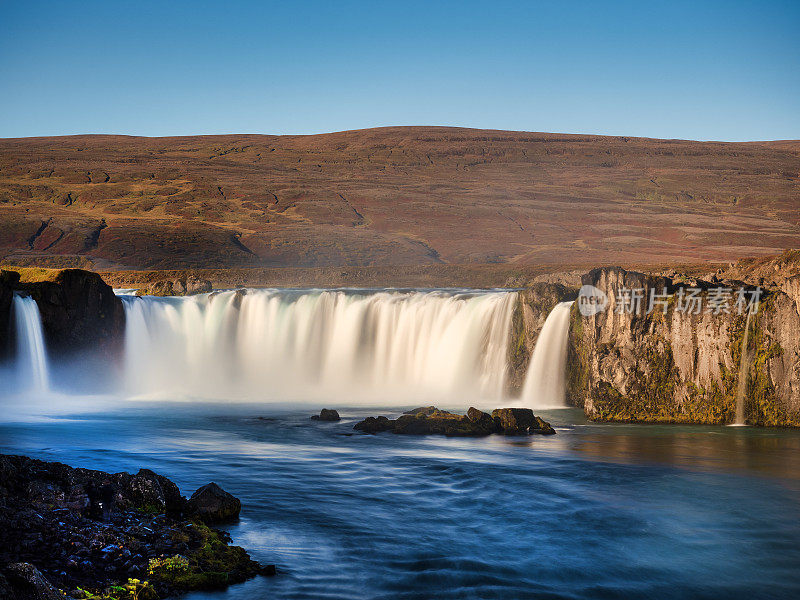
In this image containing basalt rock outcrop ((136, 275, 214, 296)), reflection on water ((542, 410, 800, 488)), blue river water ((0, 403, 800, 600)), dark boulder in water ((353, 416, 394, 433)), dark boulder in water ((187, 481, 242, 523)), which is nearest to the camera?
blue river water ((0, 403, 800, 600))

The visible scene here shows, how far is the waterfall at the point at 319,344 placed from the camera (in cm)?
3350

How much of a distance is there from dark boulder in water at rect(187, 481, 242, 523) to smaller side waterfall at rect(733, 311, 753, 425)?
1613 centimetres

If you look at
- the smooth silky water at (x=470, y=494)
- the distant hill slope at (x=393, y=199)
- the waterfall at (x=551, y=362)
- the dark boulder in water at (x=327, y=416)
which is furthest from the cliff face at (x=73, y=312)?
the distant hill slope at (x=393, y=199)

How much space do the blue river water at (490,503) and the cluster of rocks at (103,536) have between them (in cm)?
50

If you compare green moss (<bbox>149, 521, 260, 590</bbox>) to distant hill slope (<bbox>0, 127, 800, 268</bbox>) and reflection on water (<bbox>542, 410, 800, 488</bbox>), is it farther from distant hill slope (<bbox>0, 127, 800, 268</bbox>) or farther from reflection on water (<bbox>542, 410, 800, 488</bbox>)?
distant hill slope (<bbox>0, 127, 800, 268</bbox>)

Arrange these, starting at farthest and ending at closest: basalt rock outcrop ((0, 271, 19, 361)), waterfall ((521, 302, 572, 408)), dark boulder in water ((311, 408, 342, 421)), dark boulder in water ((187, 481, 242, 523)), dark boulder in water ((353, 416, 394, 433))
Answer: basalt rock outcrop ((0, 271, 19, 361))
waterfall ((521, 302, 572, 408))
dark boulder in water ((311, 408, 342, 421))
dark boulder in water ((353, 416, 394, 433))
dark boulder in water ((187, 481, 242, 523))

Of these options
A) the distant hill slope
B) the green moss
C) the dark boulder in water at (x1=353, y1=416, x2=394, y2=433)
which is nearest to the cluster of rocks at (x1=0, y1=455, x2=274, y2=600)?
the green moss

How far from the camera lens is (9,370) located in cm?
3209

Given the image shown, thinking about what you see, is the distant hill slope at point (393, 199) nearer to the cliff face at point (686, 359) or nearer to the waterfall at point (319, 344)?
the waterfall at point (319, 344)

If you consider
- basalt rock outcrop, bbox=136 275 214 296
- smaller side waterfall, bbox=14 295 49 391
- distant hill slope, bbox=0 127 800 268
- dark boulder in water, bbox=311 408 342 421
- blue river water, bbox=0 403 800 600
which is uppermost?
distant hill slope, bbox=0 127 800 268

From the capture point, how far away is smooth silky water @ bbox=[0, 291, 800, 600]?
11703 millimetres

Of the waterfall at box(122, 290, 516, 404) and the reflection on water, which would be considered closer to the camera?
the reflection on water

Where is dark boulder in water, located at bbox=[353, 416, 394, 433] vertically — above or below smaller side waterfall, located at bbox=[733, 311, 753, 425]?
below

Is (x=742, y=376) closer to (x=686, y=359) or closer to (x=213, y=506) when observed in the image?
(x=686, y=359)
